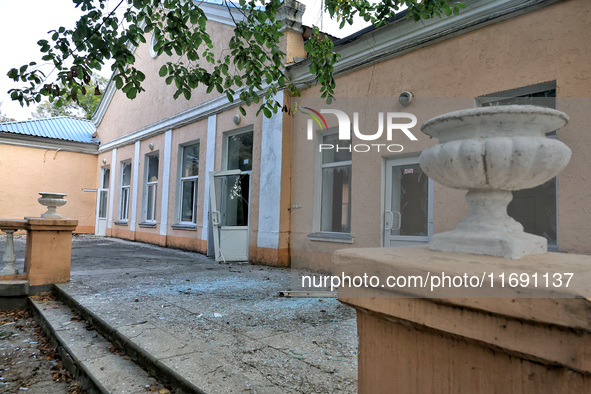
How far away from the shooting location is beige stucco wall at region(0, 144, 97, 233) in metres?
13.6

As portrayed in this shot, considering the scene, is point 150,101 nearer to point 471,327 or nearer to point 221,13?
point 221,13

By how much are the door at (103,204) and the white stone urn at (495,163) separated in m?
15.1

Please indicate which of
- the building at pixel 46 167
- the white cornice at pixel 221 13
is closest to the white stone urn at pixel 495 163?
the white cornice at pixel 221 13

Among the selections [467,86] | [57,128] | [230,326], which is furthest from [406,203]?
[57,128]

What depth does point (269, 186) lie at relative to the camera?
23.5 ft

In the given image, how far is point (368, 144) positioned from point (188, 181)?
6.07m

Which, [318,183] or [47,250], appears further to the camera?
[318,183]

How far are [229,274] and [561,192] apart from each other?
471 centimetres

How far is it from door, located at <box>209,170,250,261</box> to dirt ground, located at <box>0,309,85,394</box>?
3.89m

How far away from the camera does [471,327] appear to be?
3.13 ft

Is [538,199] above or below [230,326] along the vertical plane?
above

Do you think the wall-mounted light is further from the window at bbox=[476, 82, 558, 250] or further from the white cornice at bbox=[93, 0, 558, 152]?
the window at bbox=[476, 82, 558, 250]

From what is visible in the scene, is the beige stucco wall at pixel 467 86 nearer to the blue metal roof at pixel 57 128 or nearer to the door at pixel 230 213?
the door at pixel 230 213

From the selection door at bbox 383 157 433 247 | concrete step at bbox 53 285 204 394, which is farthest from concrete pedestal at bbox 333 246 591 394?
door at bbox 383 157 433 247
